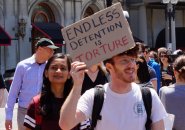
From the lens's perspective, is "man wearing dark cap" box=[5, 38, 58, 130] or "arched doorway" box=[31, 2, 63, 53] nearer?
"man wearing dark cap" box=[5, 38, 58, 130]

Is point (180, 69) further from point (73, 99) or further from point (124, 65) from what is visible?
point (73, 99)

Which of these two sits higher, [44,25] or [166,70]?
[44,25]

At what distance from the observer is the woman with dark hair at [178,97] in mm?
5113

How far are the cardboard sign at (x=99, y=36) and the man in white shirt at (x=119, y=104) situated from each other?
0.24 feet

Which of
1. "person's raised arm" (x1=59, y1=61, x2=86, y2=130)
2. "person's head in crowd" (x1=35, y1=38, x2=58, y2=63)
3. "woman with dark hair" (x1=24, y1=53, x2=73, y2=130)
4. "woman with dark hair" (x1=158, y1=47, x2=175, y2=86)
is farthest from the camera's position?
"woman with dark hair" (x1=158, y1=47, x2=175, y2=86)

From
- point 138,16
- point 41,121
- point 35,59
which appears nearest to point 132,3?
point 138,16

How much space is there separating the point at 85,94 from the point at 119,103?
0.26m

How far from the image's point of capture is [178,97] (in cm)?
515

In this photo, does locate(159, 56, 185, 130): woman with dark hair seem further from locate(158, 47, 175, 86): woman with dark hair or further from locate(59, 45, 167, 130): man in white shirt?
locate(158, 47, 175, 86): woman with dark hair

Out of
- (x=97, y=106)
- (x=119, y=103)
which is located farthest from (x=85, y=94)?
(x=119, y=103)

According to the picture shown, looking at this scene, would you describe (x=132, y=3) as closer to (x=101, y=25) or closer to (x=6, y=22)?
(x=6, y=22)

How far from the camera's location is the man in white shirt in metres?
3.38

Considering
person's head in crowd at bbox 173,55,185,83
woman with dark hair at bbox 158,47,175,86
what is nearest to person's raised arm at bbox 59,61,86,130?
person's head in crowd at bbox 173,55,185,83

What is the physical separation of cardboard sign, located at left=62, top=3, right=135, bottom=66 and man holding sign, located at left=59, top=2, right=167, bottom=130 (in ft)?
0.08
